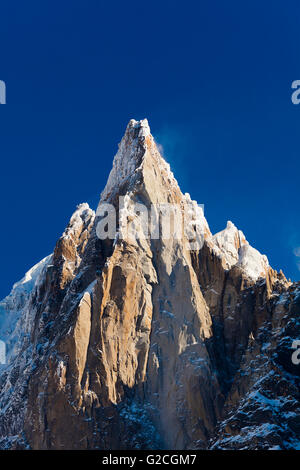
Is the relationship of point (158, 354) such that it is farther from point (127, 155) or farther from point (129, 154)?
point (127, 155)

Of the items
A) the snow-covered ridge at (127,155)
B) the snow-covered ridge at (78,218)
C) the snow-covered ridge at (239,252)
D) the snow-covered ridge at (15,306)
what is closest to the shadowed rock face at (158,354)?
the snow-covered ridge at (127,155)

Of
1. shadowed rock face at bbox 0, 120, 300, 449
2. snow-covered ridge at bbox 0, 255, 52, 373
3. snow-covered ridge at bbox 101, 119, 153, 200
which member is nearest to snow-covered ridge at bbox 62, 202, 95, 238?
snow-covered ridge at bbox 101, 119, 153, 200

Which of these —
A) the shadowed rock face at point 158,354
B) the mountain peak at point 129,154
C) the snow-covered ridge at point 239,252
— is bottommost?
the shadowed rock face at point 158,354

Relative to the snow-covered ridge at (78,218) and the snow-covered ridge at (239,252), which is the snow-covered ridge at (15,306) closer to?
the snow-covered ridge at (78,218)

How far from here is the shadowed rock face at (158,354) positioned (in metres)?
113

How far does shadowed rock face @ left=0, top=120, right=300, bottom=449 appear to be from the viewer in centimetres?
11312

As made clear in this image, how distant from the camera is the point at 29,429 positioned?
11831 cm

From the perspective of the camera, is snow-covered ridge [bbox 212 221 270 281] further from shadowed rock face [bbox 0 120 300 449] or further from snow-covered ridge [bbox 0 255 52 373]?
snow-covered ridge [bbox 0 255 52 373]

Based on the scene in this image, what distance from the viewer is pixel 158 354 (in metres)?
120

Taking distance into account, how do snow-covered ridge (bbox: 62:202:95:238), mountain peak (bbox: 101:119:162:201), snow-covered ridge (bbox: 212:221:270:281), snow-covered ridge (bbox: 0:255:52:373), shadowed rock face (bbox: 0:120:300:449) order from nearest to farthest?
shadowed rock face (bbox: 0:120:300:449), mountain peak (bbox: 101:119:162:201), snow-covered ridge (bbox: 212:221:270:281), snow-covered ridge (bbox: 62:202:95:238), snow-covered ridge (bbox: 0:255:52:373)
